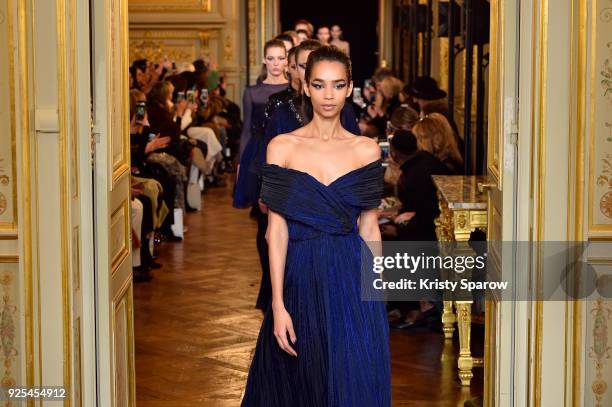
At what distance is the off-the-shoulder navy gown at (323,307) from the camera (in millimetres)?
4191

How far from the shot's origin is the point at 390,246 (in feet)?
26.3

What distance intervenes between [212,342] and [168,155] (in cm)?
379

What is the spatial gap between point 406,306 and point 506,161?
347 cm

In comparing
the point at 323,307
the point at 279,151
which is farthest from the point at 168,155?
the point at 323,307

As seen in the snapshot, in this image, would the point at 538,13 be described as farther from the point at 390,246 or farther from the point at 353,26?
the point at 353,26

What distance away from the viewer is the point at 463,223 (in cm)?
620

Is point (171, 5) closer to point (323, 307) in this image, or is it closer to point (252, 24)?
point (252, 24)

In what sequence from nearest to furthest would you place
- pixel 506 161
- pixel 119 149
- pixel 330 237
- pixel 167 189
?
1. pixel 330 237
2. pixel 506 161
3. pixel 119 149
4. pixel 167 189

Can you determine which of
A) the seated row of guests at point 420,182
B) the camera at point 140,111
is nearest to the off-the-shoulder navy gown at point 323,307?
the seated row of guests at point 420,182

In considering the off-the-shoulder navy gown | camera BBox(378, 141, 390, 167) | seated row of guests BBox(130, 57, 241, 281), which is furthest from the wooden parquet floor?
the off-the-shoulder navy gown

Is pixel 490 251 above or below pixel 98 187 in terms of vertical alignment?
below

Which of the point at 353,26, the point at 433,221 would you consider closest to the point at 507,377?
the point at 433,221

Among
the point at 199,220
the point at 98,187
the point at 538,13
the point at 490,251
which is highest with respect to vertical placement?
the point at 538,13

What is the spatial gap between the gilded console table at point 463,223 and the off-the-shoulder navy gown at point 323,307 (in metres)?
1.97
